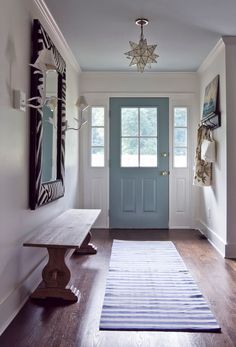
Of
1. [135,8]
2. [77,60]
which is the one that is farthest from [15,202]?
[77,60]

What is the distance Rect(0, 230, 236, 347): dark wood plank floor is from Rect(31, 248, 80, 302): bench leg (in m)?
0.07

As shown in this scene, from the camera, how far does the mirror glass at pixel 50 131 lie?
311 cm

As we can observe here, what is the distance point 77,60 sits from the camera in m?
4.66

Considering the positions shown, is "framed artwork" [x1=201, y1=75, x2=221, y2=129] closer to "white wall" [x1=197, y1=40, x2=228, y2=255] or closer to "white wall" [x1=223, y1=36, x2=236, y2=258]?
"white wall" [x1=197, y1=40, x2=228, y2=255]

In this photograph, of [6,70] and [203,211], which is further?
[203,211]

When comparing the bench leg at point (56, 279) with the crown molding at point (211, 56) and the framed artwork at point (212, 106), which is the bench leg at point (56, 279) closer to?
the framed artwork at point (212, 106)

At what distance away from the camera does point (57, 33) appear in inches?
143

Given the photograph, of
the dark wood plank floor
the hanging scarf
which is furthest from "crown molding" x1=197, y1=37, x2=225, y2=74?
the dark wood plank floor

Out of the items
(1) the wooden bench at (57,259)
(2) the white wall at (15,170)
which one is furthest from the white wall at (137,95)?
(1) the wooden bench at (57,259)

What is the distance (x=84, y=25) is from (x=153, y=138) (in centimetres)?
226

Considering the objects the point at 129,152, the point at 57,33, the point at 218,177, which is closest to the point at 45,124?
the point at 57,33

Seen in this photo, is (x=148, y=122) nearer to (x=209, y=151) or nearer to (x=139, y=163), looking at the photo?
(x=139, y=163)

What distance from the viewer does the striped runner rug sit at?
2.24 m

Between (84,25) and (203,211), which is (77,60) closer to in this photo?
(84,25)
